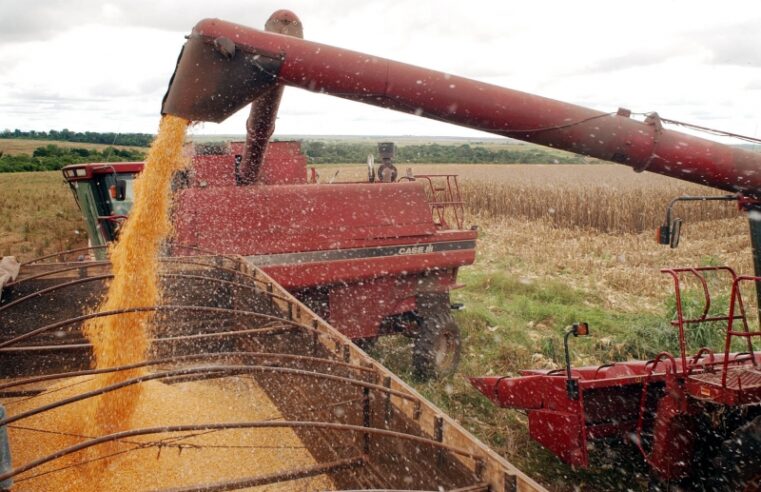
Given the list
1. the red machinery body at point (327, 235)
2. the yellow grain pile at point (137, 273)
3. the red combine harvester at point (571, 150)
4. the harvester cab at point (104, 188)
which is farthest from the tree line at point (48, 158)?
the red combine harvester at point (571, 150)

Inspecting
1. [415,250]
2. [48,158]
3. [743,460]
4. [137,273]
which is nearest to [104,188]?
[137,273]

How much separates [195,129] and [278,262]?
1.86 metres

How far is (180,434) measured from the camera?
3184mm

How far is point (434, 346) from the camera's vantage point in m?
6.02

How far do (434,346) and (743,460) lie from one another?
312cm

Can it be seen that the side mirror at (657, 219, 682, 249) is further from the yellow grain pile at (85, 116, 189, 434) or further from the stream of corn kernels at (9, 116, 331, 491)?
the yellow grain pile at (85, 116, 189, 434)

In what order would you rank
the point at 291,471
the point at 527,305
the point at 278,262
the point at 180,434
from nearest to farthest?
the point at 291,471 < the point at 180,434 < the point at 278,262 < the point at 527,305

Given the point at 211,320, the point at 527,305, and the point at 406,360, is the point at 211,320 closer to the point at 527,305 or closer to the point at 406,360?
the point at 406,360

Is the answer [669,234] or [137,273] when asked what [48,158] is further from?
[669,234]

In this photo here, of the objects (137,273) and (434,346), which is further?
(434,346)

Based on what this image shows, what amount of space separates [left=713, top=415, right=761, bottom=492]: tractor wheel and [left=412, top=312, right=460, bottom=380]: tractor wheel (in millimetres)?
2998

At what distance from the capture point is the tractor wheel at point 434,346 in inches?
237

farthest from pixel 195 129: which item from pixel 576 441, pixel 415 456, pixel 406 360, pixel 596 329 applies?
pixel 596 329

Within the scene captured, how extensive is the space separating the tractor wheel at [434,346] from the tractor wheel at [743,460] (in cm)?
300
